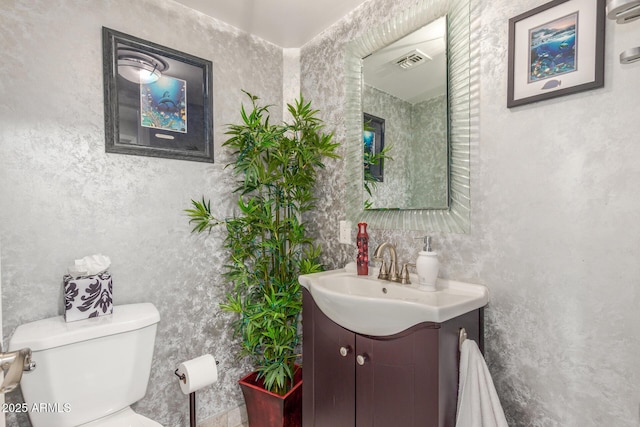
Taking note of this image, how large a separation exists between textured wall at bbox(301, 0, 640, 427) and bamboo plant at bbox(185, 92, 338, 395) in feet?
2.66

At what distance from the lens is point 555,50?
3.21 ft

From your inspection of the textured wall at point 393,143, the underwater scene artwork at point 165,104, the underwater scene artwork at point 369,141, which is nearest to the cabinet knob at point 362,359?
the textured wall at point 393,143

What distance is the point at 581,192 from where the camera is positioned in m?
0.94

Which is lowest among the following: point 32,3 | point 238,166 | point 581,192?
point 581,192

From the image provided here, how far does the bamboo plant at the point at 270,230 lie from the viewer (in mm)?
1617

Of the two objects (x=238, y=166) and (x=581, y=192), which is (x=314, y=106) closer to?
(x=238, y=166)

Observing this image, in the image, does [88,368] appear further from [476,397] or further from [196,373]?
[476,397]

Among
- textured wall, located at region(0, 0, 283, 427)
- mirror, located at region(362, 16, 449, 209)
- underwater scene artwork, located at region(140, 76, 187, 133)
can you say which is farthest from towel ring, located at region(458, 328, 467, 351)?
underwater scene artwork, located at region(140, 76, 187, 133)

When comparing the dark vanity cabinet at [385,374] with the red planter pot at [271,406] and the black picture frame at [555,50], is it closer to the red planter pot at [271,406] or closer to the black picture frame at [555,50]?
the red planter pot at [271,406]

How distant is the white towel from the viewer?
3.00ft

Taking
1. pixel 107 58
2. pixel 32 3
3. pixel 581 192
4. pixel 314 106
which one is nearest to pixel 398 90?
pixel 314 106

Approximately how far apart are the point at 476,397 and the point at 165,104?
5.76 ft

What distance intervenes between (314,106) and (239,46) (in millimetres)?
548

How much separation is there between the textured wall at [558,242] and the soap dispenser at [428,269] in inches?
4.4
